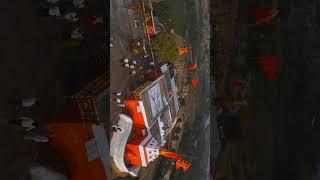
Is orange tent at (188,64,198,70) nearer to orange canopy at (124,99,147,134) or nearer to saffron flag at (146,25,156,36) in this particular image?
saffron flag at (146,25,156,36)

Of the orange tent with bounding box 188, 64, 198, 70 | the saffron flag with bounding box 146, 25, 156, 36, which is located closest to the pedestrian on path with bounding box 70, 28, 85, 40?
the saffron flag with bounding box 146, 25, 156, 36

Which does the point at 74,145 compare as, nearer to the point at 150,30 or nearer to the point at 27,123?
the point at 27,123

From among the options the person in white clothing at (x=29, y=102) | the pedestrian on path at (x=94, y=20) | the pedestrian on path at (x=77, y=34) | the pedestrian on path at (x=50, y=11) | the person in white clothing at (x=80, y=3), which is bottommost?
the person in white clothing at (x=29, y=102)

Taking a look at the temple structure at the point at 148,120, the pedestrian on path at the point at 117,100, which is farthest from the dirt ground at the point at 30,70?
the temple structure at the point at 148,120

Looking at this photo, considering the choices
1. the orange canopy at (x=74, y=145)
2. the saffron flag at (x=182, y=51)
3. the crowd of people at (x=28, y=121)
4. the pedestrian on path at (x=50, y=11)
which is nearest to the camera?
the crowd of people at (x=28, y=121)

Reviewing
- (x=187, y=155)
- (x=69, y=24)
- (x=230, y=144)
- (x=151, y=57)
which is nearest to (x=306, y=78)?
(x=230, y=144)

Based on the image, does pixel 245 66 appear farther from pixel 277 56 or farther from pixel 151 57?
pixel 151 57

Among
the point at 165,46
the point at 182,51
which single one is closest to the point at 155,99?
the point at 165,46

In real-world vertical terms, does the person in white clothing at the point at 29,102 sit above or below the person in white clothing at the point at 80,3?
below

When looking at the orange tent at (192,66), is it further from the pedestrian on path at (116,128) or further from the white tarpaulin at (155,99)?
the pedestrian on path at (116,128)
